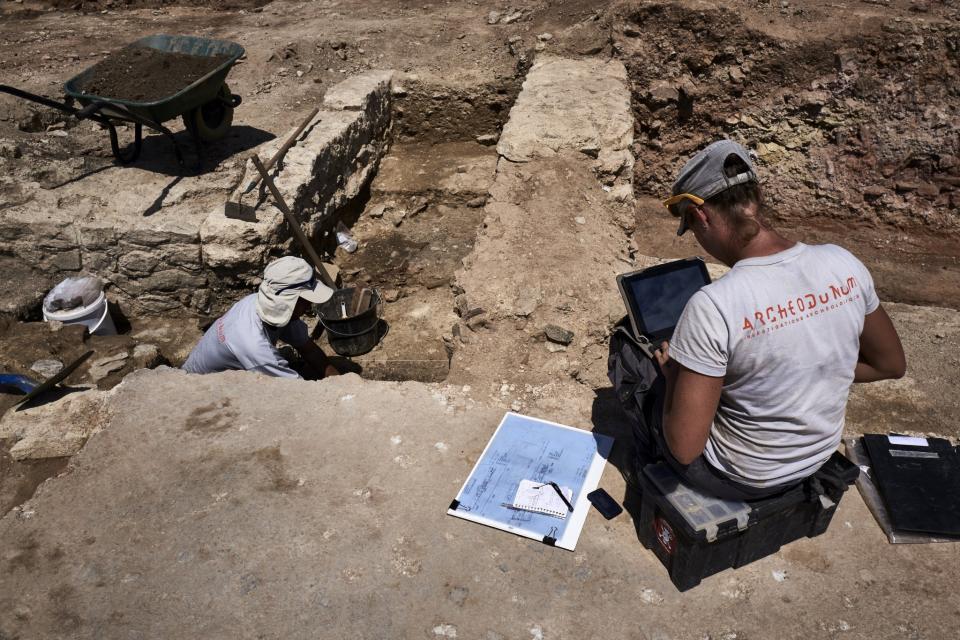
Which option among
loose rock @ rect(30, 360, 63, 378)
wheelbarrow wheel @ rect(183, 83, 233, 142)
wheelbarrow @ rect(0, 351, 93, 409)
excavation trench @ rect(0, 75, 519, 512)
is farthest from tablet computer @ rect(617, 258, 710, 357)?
wheelbarrow wheel @ rect(183, 83, 233, 142)

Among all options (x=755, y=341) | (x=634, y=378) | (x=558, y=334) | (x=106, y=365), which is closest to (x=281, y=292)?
(x=106, y=365)

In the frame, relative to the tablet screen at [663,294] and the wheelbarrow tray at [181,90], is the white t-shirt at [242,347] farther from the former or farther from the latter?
the wheelbarrow tray at [181,90]

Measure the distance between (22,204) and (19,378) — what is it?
7.72ft

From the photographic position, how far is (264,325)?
3871 mm

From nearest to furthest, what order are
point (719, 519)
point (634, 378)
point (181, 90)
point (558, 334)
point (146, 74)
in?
point (719, 519) → point (634, 378) → point (558, 334) → point (181, 90) → point (146, 74)

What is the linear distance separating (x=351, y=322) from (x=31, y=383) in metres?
2.12

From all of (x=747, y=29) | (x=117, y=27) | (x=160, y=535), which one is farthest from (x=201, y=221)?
(x=117, y=27)

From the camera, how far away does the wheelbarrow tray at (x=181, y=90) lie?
5.41 m

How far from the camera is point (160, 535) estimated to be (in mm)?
2748

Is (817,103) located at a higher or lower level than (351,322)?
higher

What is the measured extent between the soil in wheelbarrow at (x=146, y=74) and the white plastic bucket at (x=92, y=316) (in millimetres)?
1941

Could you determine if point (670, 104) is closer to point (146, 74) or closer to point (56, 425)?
point (146, 74)

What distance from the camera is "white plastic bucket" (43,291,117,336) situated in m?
5.01

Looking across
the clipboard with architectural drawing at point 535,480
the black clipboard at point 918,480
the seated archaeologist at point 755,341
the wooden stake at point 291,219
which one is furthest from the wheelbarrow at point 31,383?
the black clipboard at point 918,480
